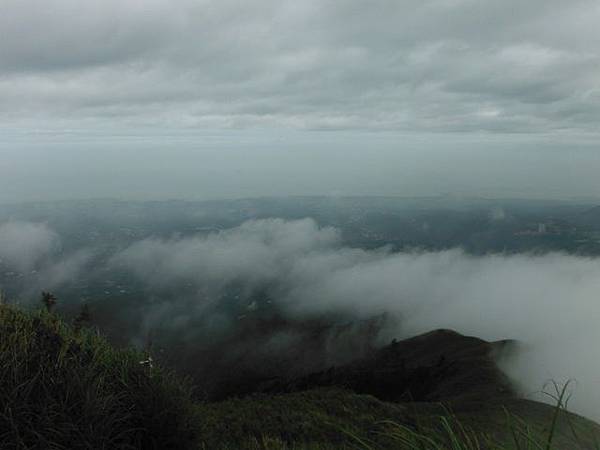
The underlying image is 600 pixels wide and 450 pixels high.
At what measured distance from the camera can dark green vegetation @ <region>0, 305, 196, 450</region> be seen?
607cm

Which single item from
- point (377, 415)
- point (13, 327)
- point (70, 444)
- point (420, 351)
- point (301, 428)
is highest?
point (13, 327)

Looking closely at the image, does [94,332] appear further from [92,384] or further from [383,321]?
[383,321]

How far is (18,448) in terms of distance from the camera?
228 inches

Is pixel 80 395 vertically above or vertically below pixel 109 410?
above

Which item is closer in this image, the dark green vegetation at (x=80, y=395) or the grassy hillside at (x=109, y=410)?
the grassy hillside at (x=109, y=410)

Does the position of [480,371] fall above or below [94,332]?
below

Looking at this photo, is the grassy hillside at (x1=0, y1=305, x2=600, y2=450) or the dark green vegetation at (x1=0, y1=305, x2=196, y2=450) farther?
the dark green vegetation at (x1=0, y1=305, x2=196, y2=450)

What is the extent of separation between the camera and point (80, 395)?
259 inches

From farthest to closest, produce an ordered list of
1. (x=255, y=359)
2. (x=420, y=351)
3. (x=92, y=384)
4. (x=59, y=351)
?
(x=255, y=359), (x=420, y=351), (x=59, y=351), (x=92, y=384)

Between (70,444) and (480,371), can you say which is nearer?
(70,444)

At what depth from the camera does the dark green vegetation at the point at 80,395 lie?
607 cm

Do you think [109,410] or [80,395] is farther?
[109,410]

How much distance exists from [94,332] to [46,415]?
4.01 meters

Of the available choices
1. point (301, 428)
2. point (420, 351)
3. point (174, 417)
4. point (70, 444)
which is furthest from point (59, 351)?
point (420, 351)
